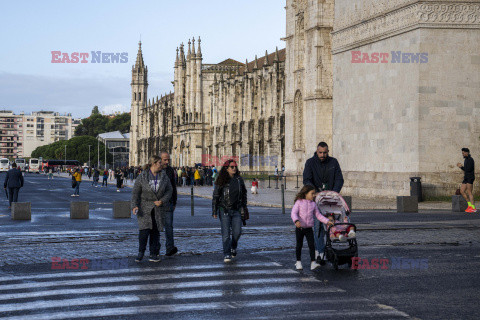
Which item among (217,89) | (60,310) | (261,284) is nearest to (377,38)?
(261,284)

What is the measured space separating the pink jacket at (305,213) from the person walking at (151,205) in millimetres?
2231

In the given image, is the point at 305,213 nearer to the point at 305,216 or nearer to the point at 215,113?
the point at 305,216

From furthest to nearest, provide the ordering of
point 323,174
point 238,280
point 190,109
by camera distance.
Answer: point 190,109 < point 323,174 < point 238,280

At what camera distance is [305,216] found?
33.5 feet

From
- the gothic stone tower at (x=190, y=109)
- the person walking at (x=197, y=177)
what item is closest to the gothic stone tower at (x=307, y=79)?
the person walking at (x=197, y=177)

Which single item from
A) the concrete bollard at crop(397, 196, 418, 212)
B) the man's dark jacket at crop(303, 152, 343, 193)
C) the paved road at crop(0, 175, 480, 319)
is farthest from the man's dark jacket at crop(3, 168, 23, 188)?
the man's dark jacket at crop(303, 152, 343, 193)

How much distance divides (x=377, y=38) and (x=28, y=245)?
20178mm

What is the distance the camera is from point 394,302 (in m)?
7.81

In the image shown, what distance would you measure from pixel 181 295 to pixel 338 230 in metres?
2.76

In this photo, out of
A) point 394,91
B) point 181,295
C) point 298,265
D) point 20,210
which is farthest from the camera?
point 394,91

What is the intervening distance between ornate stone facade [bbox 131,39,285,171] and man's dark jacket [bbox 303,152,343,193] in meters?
57.9

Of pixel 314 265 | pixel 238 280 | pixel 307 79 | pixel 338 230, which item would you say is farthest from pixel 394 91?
pixel 238 280

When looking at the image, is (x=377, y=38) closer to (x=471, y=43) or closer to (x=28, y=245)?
(x=471, y=43)

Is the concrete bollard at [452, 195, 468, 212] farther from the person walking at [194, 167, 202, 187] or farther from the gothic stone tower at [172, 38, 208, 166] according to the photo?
the gothic stone tower at [172, 38, 208, 166]
